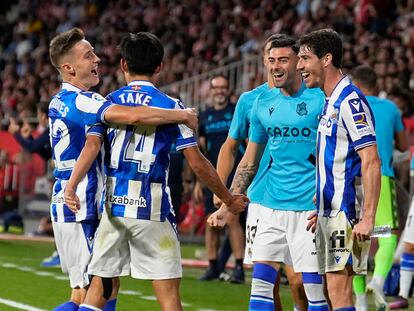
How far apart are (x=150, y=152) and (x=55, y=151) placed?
1206 millimetres

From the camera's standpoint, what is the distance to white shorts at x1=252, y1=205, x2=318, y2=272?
333 inches

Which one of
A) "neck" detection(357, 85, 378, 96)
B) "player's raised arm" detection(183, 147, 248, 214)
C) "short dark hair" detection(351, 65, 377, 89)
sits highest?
"short dark hair" detection(351, 65, 377, 89)

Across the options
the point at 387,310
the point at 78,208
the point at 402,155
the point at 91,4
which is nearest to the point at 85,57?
the point at 78,208

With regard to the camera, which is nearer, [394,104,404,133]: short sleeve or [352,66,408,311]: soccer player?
[352,66,408,311]: soccer player

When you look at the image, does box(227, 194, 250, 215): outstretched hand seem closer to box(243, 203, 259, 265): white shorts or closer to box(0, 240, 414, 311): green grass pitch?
box(243, 203, 259, 265): white shorts

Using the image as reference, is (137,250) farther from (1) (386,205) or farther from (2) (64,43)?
(1) (386,205)

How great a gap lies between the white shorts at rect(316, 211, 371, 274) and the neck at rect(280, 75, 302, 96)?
1397 millimetres

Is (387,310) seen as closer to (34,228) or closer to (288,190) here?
(288,190)

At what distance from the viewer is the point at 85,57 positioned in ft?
27.9

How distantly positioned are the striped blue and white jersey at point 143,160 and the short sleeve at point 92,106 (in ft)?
0.42

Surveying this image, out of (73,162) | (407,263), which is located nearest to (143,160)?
(73,162)

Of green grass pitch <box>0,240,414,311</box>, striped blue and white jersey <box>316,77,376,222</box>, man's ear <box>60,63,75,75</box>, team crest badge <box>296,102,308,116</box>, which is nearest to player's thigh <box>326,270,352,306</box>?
striped blue and white jersey <box>316,77,376,222</box>

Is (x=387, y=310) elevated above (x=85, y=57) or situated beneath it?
situated beneath

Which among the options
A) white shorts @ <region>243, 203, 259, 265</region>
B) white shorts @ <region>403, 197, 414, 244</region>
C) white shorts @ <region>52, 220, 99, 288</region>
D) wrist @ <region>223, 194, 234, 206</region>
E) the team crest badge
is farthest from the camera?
white shorts @ <region>403, 197, 414, 244</region>
